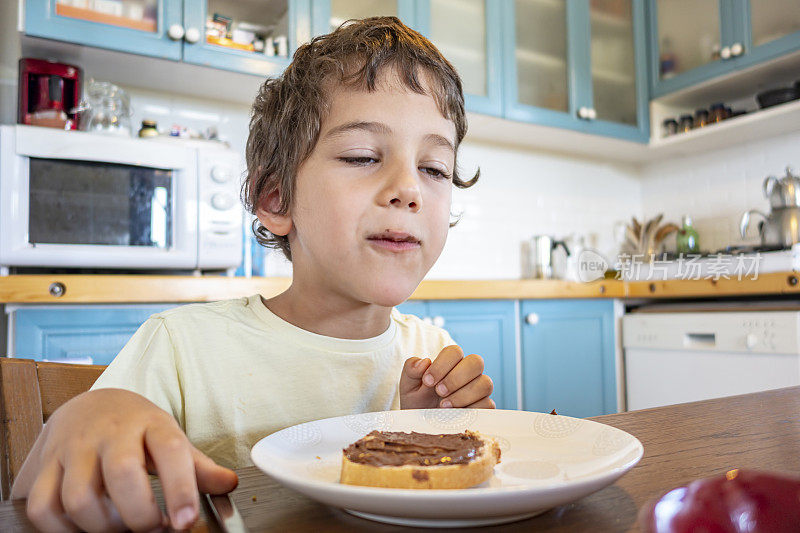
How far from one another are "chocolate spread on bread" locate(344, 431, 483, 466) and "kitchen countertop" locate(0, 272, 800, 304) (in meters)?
1.32

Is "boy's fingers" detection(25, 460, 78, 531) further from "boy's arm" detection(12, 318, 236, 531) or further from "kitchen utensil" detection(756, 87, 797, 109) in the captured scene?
"kitchen utensil" detection(756, 87, 797, 109)

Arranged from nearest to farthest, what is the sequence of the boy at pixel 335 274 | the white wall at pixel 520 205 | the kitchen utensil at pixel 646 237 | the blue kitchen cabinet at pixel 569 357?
the boy at pixel 335 274 < the blue kitchen cabinet at pixel 569 357 < the white wall at pixel 520 205 < the kitchen utensil at pixel 646 237

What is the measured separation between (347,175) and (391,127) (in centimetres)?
8

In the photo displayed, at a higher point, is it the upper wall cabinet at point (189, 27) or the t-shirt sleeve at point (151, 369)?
the upper wall cabinet at point (189, 27)

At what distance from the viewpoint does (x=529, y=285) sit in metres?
2.29

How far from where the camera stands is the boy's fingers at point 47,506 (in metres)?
0.32

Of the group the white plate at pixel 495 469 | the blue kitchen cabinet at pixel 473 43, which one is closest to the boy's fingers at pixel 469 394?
the white plate at pixel 495 469

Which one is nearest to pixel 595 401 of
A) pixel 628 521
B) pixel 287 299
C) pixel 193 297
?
pixel 193 297

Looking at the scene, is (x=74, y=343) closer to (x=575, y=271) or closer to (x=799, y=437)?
(x=799, y=437)

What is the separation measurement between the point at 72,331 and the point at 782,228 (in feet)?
8.53

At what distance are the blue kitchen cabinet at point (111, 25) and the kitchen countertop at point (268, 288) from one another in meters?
0.74

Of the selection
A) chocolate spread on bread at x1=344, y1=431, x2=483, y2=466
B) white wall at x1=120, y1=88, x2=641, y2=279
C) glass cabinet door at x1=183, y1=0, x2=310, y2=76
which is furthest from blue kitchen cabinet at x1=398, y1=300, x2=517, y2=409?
chocolate spread on bread at x1=344, y1=431, x2=483, y2=466

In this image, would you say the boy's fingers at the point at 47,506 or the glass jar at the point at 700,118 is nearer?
the boy's fingers at the point at 47,506

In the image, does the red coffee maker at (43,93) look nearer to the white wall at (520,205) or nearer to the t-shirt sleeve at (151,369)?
the t-shirt sleeve at (151,369)
